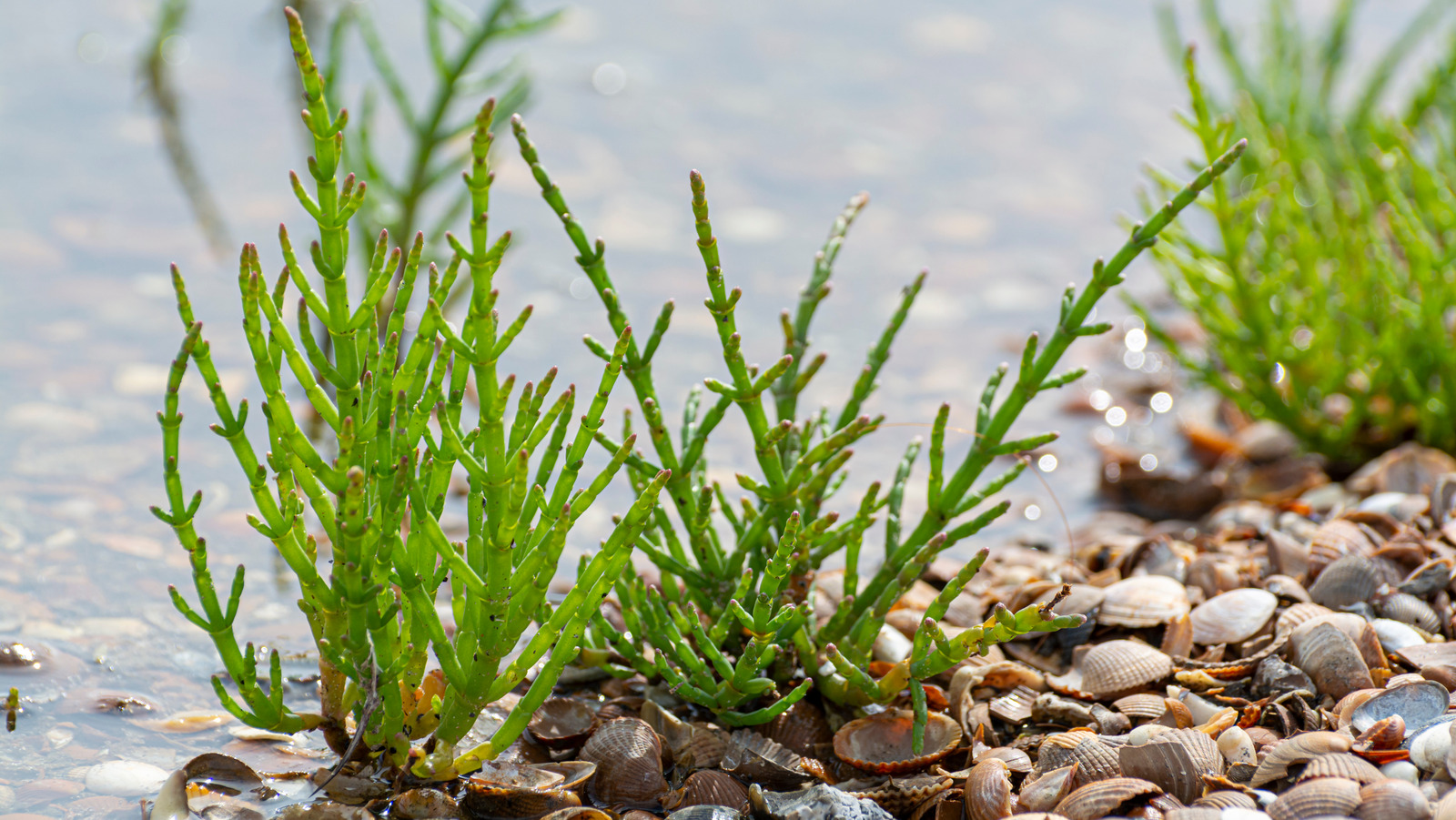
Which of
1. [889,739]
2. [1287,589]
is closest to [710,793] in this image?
[889,739]

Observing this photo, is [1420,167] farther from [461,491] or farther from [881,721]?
[461,491]

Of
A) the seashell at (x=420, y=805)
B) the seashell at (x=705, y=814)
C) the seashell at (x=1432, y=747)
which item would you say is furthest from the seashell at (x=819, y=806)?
the seashell at (x=1432, y=747)

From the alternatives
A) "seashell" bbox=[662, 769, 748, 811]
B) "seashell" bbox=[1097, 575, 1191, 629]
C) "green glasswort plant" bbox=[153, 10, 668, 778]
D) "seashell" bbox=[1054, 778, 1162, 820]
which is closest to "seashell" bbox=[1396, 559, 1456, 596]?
"seashell" bbox=[1097, 575, 1191, 629]

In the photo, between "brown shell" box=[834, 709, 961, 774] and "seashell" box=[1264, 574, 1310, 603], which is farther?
"seashell" box=[1264, 574, 1310, 603]

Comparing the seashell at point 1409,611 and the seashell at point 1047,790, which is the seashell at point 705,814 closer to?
the seashell at point 1047,790

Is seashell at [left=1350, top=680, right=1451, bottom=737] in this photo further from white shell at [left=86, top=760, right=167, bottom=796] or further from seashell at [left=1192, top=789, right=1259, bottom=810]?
white shell at [left=86, top=760, right=167, bottom=796]

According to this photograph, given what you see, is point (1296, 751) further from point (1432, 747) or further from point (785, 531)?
point (785, 531)

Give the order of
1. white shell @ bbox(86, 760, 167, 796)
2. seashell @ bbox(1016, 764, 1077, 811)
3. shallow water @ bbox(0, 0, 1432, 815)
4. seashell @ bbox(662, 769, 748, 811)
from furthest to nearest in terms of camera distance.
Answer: shallow water @ bbox(0, 0, 1432, 815)
white shell @ bbox(86, 760, 167, 796)
seashell @ bbox(662, 769, 748, 811)
seashell @ bbox(1016, 764, 1077, 811)
